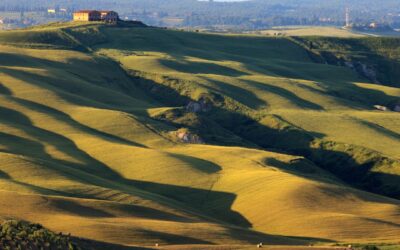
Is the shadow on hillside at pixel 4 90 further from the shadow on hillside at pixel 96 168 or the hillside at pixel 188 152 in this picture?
the shadow on hillside at pixel 96 168

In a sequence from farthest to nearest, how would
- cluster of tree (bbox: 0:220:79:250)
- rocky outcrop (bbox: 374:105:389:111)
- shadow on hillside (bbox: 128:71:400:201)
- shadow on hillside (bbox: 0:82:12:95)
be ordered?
rocky outcrop (bbox: 374:105:389:111), shadow on hillside (bbox: 0:82:12:95), shadow on hillside (bbox: 128:71:400:201), cluster of tree (bbox: 0:220:79:250)

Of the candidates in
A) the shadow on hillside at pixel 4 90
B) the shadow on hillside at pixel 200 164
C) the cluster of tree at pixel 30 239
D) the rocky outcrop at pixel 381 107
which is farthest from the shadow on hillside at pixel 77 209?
the rocky outcrop at pixel 381 107

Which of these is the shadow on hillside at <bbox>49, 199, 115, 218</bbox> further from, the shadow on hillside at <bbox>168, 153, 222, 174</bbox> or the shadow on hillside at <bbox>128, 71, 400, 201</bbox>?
the shadow on hillside at <bbox>128, 71, 400, 201</bbox>

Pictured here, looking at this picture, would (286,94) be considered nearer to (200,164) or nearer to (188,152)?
(188,152)

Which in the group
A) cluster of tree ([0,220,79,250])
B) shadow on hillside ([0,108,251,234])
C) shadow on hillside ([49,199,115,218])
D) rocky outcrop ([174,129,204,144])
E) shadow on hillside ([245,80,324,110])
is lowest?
shadow on hillside ([245,80,324,110])

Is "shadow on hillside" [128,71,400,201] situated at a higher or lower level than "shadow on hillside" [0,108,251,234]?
lower

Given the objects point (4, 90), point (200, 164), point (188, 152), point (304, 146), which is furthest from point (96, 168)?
point (304, 146)

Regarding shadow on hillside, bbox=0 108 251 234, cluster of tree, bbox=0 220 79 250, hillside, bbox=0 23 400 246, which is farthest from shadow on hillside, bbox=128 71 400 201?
cluster of tree, bbox=0 220 79 250

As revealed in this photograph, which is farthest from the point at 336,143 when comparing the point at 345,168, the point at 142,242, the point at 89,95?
the point at 142,242
